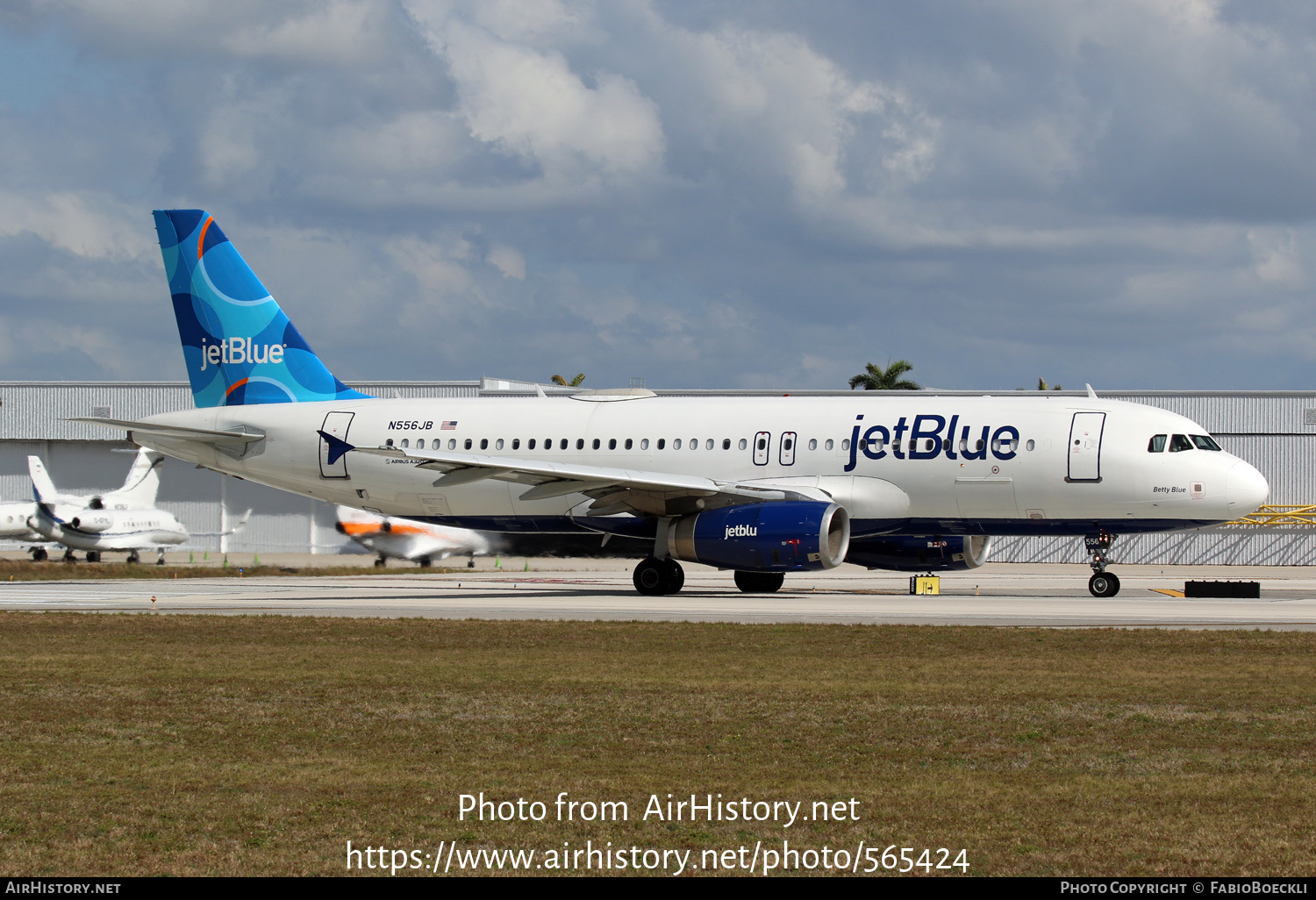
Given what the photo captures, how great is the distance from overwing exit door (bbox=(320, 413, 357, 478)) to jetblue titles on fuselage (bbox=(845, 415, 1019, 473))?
1243 centimetres

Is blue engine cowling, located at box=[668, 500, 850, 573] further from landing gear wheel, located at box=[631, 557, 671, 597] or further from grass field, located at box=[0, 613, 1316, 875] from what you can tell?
grass field, located at box=[0, 613, 1316, 875]

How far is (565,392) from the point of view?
5794 centimetres

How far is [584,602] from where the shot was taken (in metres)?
27.6

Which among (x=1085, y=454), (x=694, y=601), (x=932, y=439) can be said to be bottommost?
(x=694, y=601)

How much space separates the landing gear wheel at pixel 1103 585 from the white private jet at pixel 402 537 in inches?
913

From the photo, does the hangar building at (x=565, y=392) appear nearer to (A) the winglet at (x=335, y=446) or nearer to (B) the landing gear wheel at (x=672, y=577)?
(A) the winglet at (x=335, y=446)

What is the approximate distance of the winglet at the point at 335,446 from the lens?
108ft

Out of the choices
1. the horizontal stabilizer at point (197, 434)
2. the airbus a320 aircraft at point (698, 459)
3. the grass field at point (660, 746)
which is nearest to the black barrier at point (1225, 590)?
the airbus a320 aircraft at point (698, 459)

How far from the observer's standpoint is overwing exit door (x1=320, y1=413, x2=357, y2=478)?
3362 cm

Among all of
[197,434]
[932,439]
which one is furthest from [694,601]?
[197,434]

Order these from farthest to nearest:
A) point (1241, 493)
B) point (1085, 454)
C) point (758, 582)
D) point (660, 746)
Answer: point (758, 582) < point (1085, 454) < point (1241, 493) < point (660, 746)

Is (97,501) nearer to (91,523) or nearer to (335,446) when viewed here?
(91,523)

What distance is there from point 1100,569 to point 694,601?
9.38 m
